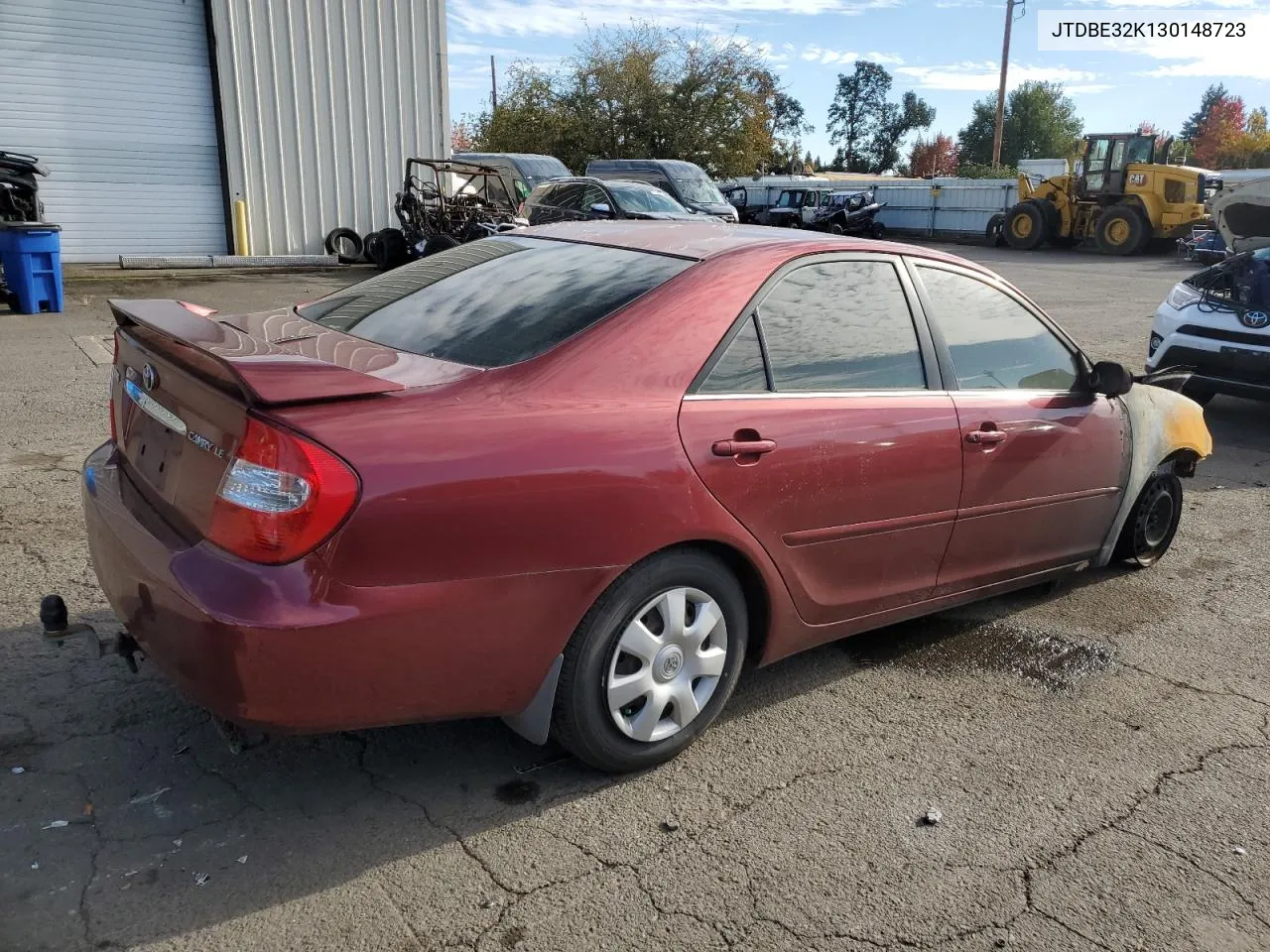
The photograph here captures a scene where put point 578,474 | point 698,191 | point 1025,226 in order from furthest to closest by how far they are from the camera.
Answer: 1. point 1025,226
2. point 698,191
3. point 578,474

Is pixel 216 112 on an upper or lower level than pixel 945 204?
upper

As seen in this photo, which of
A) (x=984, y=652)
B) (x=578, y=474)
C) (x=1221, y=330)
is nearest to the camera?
(x=578, y=474)

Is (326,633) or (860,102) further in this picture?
(860,102)

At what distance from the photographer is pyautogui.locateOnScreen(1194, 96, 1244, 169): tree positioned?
63188 millimetres

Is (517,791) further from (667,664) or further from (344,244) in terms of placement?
(344,244)

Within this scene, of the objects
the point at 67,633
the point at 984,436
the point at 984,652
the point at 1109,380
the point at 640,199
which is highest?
the point at 640,199

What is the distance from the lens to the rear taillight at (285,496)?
231 cm

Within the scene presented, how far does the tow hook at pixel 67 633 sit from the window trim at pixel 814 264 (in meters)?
1.69

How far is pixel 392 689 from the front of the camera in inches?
96.9

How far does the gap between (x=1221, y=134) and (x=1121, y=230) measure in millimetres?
48575

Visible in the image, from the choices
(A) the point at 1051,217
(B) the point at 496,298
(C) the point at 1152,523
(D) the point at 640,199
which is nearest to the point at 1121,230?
(A) the point at 1051,217

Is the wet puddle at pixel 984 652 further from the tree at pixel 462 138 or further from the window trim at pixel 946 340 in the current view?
the tree at pixel 462 138

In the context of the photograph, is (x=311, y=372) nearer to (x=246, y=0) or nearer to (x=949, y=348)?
(x=949, y=348)

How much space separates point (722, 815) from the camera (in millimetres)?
2820
